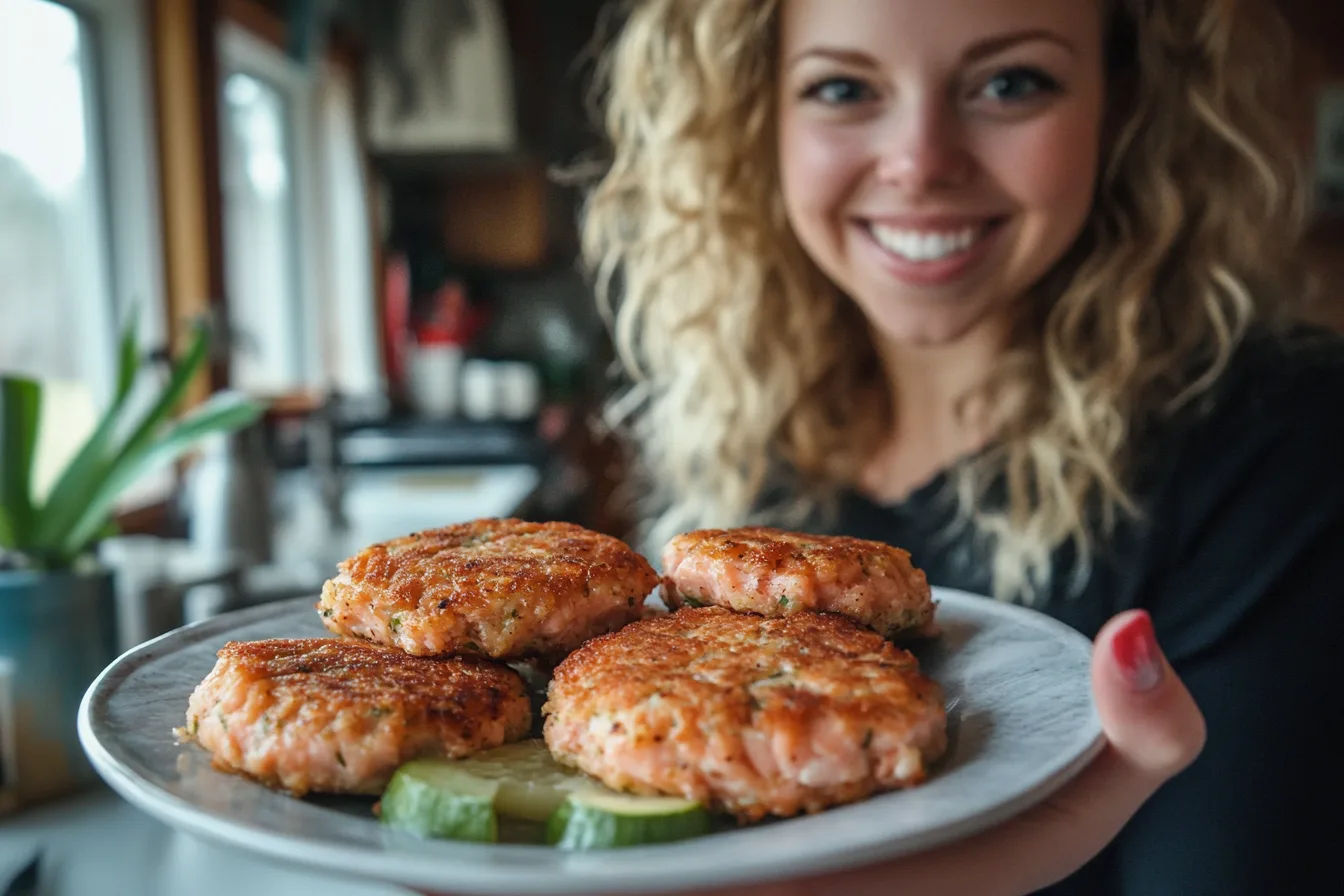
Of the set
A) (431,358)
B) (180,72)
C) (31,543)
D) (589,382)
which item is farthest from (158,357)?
(589,382)

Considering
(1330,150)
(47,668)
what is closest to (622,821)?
(47,668)

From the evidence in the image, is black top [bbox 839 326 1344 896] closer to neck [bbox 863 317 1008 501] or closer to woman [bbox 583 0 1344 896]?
woman [bbox 583 0 1344 896]

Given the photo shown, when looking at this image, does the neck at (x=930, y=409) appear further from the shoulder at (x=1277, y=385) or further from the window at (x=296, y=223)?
the window at (x=296, y=223)

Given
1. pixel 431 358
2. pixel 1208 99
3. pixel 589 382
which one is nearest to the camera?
pixel 1208 99

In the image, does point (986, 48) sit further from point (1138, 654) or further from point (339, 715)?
point (339, 715)

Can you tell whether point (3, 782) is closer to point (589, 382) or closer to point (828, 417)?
point (828, 417)

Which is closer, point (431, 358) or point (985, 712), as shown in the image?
point (985, 712)

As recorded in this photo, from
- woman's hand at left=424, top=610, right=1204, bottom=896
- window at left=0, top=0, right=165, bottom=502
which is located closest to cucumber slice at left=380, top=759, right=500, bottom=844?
woman's hand at left=424, top=610, right=1204, bottom=896
